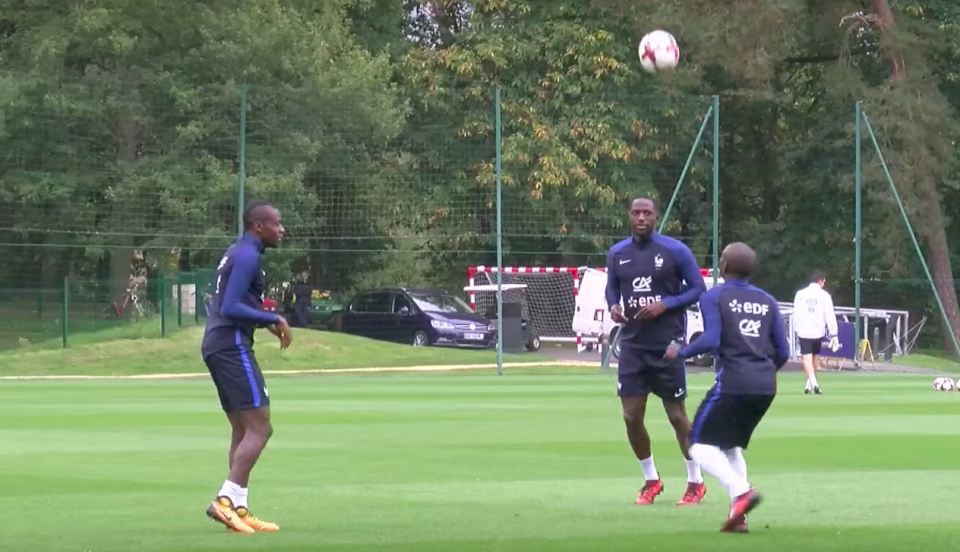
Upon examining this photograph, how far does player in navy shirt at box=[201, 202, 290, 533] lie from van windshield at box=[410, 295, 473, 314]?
30196 mm

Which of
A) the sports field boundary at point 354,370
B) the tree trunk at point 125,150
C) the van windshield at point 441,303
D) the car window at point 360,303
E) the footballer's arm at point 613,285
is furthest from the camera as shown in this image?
the van windshield at point 441,303

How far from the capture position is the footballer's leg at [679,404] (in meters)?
11.1

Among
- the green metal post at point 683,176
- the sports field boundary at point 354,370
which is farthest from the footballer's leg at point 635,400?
the green metal post at point 683,176

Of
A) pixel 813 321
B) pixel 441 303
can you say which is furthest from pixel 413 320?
pixel 813 321

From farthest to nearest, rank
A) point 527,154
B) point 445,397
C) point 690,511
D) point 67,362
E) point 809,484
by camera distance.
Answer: point 527,154, point 67,362, point 445,397, point 809,484, point 690,511

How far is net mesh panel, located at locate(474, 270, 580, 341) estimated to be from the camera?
1638 inches

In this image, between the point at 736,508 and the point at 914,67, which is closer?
the point at 736,508

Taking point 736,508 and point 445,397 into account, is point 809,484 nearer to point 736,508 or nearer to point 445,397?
point 736,508

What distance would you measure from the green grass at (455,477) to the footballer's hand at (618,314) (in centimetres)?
122

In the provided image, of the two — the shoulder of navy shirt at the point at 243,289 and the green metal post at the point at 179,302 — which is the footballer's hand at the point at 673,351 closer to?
the shoulder of navy shirt at the point at 243,289

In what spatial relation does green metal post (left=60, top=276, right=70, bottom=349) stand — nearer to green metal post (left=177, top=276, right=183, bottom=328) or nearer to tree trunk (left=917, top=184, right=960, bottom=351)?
green metal post (left=177, top=276, right=183, bottom=328)

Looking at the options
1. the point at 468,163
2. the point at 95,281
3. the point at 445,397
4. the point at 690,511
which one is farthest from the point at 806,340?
the point at 95,281

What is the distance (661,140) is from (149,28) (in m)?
13.6

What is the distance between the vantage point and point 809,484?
1214 centimetres
